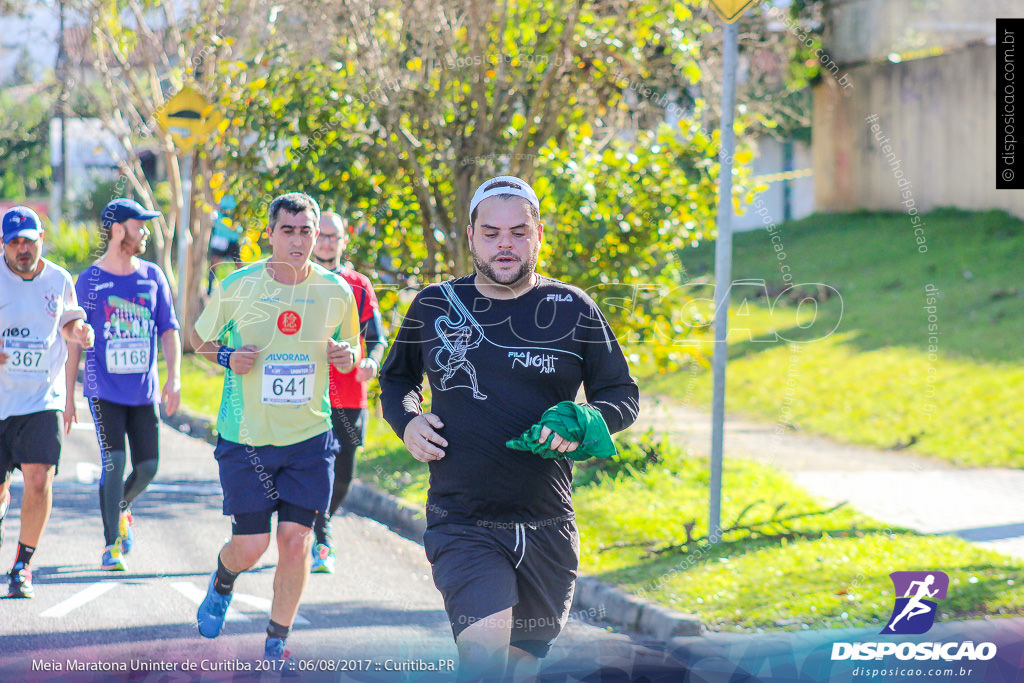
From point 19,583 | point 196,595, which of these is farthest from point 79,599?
point 196,595

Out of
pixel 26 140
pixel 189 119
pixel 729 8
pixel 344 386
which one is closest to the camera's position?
pixel 729 8

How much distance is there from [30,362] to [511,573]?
10.8 feet

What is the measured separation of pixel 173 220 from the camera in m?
17.8

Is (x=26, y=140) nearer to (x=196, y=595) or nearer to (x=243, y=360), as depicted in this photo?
(x=196, y=595)

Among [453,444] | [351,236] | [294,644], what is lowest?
[294,644]

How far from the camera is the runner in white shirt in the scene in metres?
5.85

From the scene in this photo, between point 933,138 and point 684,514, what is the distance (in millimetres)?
12099

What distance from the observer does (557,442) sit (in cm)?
360

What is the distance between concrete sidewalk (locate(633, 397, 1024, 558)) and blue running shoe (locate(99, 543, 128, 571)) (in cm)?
404

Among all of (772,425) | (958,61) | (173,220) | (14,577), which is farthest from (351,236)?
(958,61)

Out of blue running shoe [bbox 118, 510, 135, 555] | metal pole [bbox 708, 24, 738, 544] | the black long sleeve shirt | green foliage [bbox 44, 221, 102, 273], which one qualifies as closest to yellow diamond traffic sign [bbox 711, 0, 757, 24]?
metal pole [bbox 708, 24, 738, 544]

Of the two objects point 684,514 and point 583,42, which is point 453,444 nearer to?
point 684,514

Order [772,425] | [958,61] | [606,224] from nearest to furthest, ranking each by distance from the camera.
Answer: [606,224] → [772,425] → [958,61]

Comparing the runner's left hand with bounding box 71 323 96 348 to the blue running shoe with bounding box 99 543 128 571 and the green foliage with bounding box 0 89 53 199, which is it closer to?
the blue running shoe with bounding box 99 543 128 571
